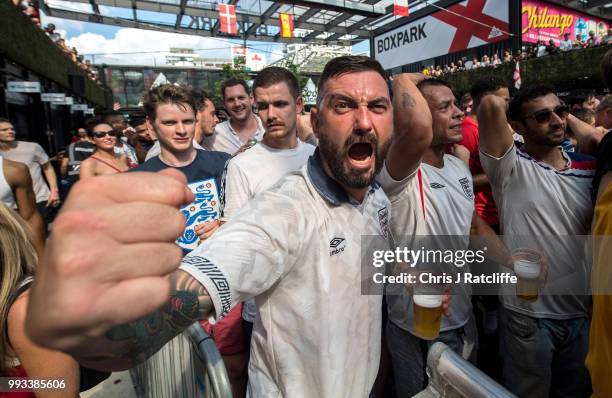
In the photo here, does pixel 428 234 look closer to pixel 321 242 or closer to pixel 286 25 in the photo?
pixel 321 242

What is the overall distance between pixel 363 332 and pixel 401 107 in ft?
3.99

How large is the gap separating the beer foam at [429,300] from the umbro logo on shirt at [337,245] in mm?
621

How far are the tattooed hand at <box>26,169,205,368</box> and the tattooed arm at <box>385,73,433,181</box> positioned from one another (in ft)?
4.81

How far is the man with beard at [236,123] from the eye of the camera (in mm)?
4184

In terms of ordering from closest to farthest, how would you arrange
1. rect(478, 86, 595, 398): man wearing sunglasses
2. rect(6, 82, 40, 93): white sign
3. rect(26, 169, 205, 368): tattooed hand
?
rect(26, 169, 205, 368): tattooed hand
rect(478, 86, 595, 398): man wearing sunglasses
rect(6, 82, 40, 93): white sign

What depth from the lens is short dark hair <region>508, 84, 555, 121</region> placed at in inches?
97.8

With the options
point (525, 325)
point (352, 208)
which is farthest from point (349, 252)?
point (525, 325)

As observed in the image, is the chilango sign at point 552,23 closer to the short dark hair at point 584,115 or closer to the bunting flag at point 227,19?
the bunting flag at point 227,19

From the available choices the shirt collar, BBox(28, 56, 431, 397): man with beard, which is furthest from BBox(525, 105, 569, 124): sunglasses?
the shirt collar

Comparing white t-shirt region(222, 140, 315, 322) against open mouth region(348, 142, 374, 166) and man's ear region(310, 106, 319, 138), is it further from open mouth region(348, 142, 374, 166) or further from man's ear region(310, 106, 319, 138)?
open mouth region(348, 142, 374, 166)

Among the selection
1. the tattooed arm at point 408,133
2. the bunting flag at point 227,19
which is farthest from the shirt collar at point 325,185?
the bunting flag at point 227,19

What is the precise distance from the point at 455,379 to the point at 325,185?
2.60 ft

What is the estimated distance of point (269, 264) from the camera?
1154mm

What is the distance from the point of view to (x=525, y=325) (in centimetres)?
229
